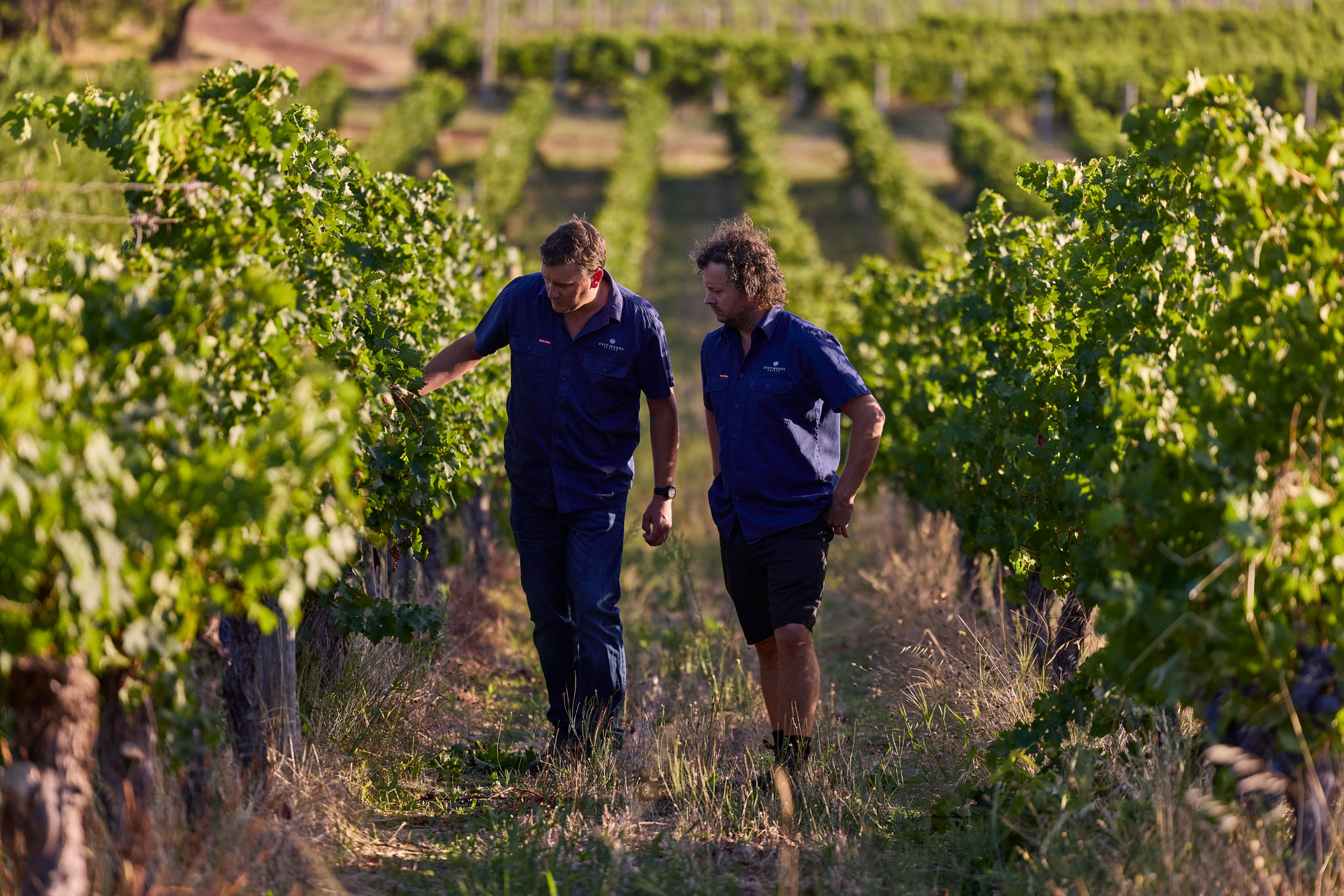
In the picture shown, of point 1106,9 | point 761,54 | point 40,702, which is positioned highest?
point 1106,9

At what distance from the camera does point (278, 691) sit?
13.1ft

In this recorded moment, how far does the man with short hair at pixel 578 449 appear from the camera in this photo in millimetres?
4656

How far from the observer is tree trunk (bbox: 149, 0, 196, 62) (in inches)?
1688

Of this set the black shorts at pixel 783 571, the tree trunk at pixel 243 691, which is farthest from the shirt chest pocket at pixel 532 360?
the tree trunk at pixel 243 691

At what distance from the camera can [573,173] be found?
3253 cm

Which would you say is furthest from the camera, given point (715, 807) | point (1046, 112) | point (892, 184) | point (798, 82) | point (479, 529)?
point (798, 82)

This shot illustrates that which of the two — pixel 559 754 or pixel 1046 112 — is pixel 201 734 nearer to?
pixel 559 754

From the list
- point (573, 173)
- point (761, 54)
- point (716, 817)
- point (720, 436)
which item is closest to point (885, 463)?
point (720, 436)

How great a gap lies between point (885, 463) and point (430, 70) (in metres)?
38.0

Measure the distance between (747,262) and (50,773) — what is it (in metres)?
2.83

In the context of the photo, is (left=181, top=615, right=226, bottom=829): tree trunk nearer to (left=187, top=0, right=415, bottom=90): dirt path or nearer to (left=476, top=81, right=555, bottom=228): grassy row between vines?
(left=476, top=81, right=555, bottom=228): grassy row between vines

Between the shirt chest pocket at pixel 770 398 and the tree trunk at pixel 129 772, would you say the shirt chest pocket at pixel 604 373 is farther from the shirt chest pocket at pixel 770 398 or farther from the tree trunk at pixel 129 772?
the tree trunk at pixel 129 772

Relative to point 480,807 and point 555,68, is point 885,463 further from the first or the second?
point 555,68

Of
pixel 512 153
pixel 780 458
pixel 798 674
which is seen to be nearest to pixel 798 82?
pixel 512 153
